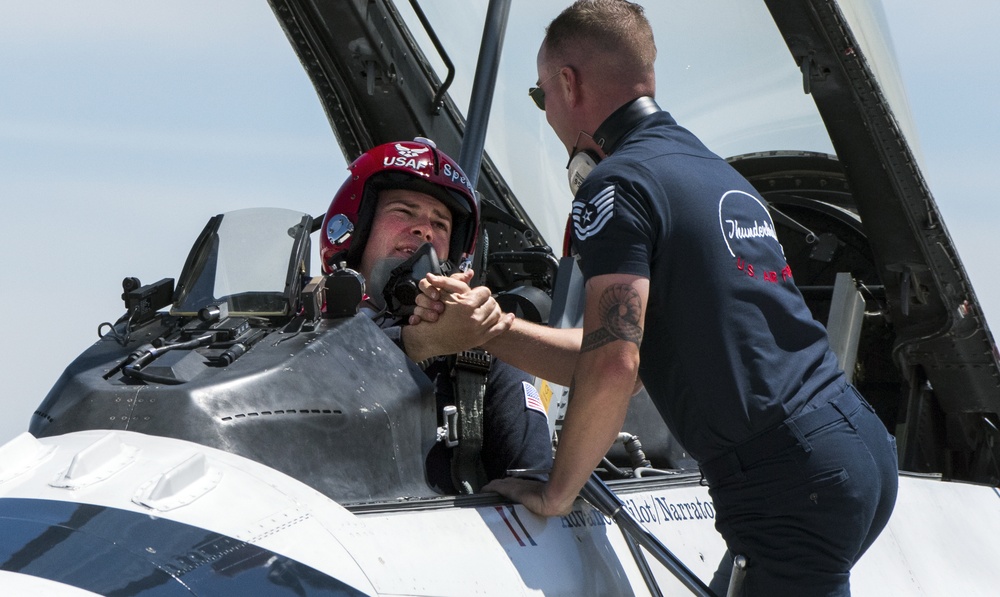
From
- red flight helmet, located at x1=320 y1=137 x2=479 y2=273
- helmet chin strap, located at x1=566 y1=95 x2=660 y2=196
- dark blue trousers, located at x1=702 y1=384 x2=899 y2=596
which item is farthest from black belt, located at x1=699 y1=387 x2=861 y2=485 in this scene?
red flight helmet, located at x1=320 y1=137 x2=479 y2=273

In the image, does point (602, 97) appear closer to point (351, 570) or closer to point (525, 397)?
point (525, 397)

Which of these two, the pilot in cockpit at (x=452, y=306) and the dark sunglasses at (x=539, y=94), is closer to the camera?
the pilot in cockpit at (x=452, y=306)

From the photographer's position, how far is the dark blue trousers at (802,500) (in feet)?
6.39

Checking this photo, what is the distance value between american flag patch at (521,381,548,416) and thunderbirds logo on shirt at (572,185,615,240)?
19.9 inches

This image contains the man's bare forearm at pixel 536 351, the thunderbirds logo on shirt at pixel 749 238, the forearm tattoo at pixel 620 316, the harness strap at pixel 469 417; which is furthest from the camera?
the man's bare forearm at pixel 536 351

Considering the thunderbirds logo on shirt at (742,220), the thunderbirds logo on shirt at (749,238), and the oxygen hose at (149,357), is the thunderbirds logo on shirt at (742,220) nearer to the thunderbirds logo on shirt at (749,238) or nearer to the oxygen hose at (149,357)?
the thunderbirds logo on shirt at (749,238)

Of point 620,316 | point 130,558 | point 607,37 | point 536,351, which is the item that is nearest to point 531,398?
point 536,351

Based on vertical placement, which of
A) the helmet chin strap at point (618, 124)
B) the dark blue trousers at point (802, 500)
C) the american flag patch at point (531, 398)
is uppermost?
the helmet chin strap at point (618, 124)

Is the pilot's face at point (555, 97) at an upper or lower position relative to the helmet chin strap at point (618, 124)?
upper

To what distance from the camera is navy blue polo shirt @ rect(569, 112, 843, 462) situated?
1962 millimetres

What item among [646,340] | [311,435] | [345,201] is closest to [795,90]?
[345,201]

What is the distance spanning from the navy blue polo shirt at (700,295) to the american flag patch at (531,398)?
38 cm

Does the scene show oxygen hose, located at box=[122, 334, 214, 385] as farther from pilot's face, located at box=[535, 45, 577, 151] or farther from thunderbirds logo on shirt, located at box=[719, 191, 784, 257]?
thunderbirds logo on shirt, located at box=[719, 191, 784, 257]

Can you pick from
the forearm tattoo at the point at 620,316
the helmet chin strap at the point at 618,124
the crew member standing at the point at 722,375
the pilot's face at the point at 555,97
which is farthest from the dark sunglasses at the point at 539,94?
the forearm tattoo at the point at 620,316
